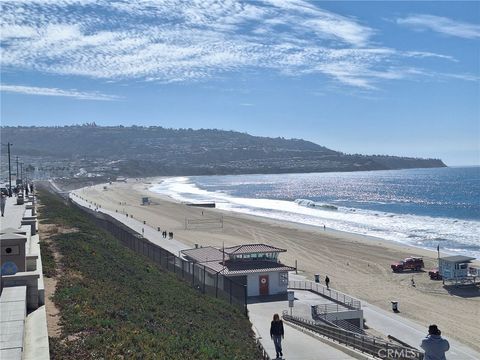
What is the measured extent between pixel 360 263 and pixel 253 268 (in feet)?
55.8

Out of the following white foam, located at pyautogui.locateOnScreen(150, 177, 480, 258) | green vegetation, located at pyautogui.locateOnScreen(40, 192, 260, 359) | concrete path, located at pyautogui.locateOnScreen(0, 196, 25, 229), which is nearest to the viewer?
green vegetation, located at pyautogui.locateOnScreen(40, 192, 260, 359)

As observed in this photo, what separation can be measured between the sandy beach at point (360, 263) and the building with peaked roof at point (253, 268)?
6.12m

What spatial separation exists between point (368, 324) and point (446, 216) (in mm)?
57463

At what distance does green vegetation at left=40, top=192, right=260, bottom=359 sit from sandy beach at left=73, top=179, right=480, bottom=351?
11.5m

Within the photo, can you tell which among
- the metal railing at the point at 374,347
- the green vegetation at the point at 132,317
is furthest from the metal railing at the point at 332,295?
the green vegetation at the point at 132,317

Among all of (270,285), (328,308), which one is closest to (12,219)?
(270,285)

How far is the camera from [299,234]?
53812 mm

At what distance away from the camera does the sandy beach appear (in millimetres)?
25500

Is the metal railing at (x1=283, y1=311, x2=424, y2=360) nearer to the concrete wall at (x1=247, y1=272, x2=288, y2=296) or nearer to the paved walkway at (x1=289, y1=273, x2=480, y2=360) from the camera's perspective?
the paved walkway at (x1=289, y1=273, x2=480, y2=360)

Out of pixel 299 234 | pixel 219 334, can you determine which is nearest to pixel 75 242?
pixel 219 334

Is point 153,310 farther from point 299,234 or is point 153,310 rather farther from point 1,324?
point 299,234

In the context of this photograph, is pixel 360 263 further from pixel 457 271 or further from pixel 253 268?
pixel 253 268

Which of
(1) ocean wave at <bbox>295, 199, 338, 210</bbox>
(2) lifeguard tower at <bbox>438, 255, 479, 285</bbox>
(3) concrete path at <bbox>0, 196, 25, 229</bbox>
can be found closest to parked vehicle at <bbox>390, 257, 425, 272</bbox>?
(2) lifeguard tower at <bbox>438, 255, 479, 285</bbox>

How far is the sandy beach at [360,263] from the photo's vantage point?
2550cm
